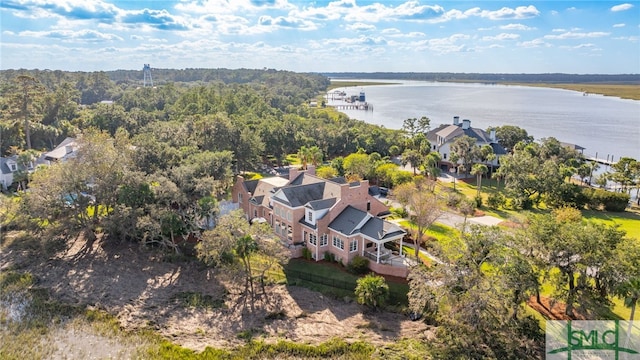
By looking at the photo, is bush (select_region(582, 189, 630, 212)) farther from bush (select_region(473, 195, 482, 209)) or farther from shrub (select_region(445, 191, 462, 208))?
shrub (select_region(445, 191, 462, 208))

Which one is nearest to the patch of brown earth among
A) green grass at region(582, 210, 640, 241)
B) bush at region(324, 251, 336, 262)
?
bush at region(324, 251, 336, 262)

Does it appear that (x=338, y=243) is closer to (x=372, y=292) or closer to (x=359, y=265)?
(x=359, y=265)

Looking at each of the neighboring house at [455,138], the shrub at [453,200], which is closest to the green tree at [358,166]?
the shrub at [453,200]

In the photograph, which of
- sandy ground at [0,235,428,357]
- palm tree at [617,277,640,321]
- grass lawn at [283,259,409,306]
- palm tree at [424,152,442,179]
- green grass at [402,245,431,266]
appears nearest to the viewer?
palm tree at [617,277,640,321]

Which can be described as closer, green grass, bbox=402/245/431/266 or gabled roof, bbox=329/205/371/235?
gabled roof, bbox=329/205/371/235

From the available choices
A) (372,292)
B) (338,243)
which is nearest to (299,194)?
(338,243)

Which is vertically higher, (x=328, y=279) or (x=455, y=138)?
(x=455, y=138)
